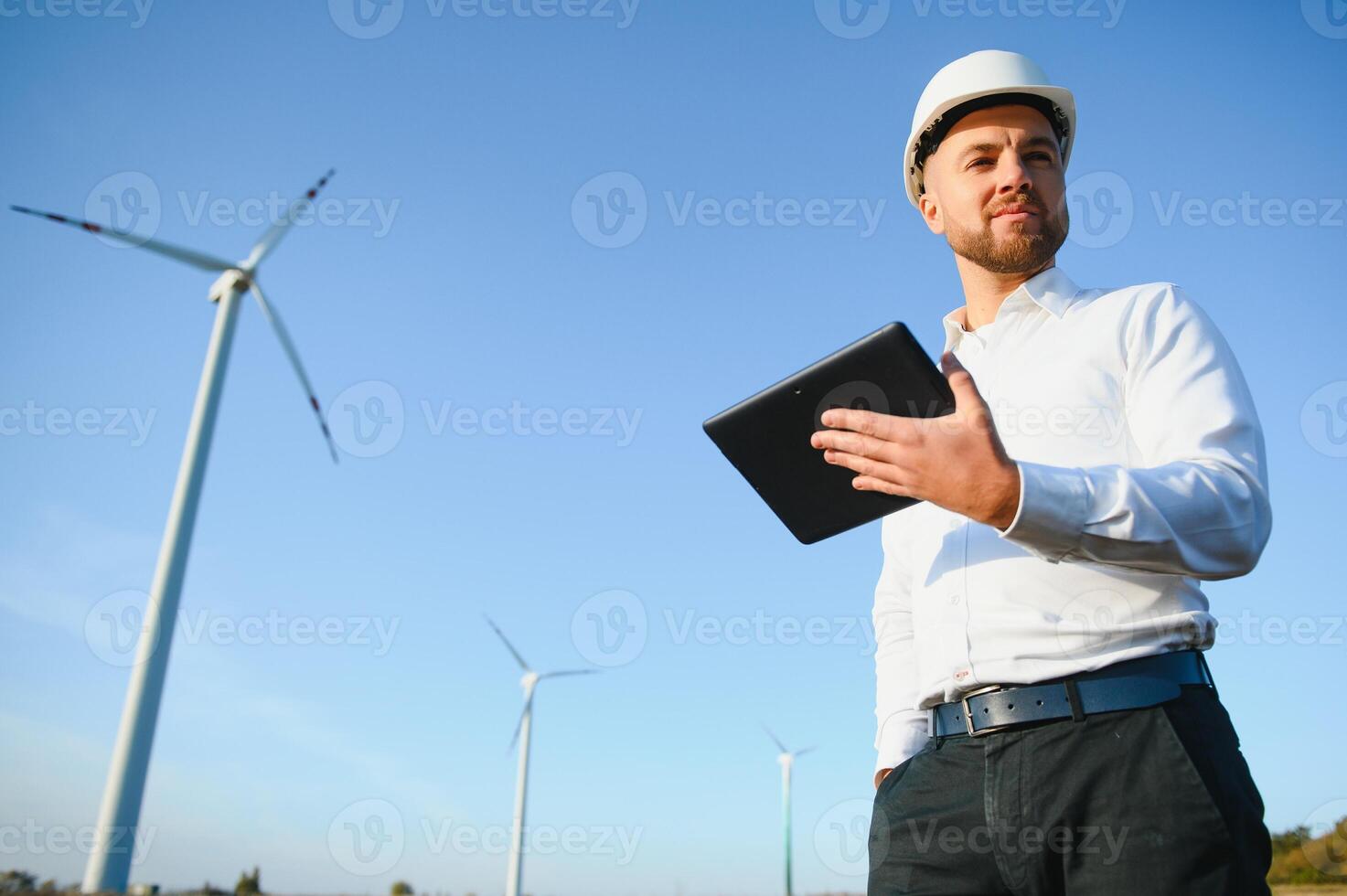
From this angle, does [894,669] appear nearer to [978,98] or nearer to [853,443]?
[853,443]

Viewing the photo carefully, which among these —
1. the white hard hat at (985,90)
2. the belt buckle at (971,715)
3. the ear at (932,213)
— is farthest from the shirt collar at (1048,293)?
the belt buckle at (971,715)

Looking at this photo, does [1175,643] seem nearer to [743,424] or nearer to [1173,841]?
[1173,841]

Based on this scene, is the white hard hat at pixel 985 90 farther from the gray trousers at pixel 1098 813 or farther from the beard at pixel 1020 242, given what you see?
the gray trousers at pixel 1098 813

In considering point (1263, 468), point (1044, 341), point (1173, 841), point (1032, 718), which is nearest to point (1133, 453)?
point (1263, 468)

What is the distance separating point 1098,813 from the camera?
2.70 meters

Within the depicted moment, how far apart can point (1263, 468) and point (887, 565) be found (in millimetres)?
1662

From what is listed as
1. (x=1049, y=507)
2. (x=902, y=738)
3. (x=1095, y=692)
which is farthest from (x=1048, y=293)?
(x=902, y=738)

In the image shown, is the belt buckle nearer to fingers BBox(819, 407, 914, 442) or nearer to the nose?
fingers BBox(819, 407, 914, 442)

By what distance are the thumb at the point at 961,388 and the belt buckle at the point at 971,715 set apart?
3.40 ft

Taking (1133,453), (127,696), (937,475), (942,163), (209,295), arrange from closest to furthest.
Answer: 1. (937,475)
2. (1133,453)
3. (942,163)
4. (127,696)
5. (209,295)

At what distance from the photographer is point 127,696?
23.4 metres

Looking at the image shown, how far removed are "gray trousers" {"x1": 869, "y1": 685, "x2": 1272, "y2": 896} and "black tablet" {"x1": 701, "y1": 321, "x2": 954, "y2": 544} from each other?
880mm

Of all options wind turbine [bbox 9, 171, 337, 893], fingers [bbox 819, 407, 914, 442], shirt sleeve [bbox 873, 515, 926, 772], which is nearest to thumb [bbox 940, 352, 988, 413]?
fingers [bbox 819, 407, 914, 442]

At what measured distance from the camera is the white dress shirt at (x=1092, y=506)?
2559mm
